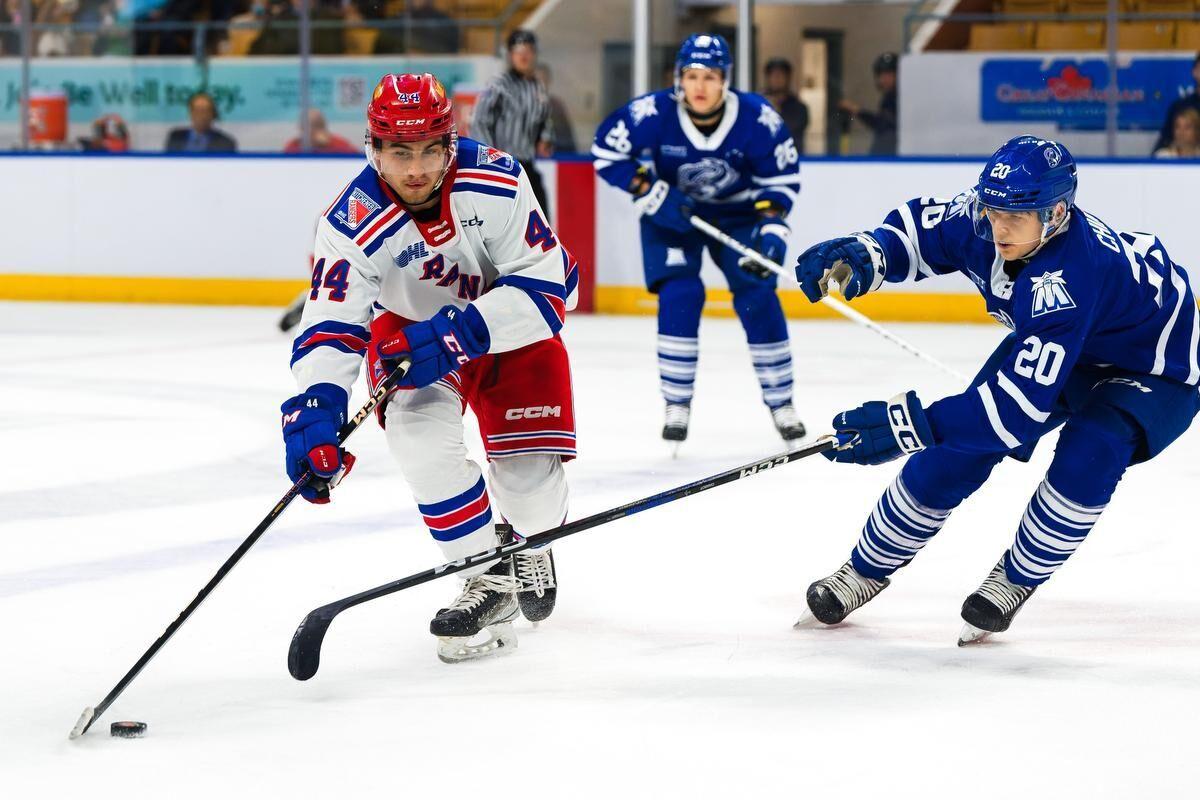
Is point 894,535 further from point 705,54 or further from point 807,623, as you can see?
point 705,54

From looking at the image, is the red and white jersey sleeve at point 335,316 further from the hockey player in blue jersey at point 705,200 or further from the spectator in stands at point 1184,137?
the spectator in stands at point 1184,137

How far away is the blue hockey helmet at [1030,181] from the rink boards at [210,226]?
531cm

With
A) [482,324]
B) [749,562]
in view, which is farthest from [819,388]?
[482,324]

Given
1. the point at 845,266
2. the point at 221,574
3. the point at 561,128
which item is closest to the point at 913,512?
the point at 845,266

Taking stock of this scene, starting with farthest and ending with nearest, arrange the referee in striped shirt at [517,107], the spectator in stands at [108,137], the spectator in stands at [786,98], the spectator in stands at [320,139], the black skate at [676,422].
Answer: the spectator in stands at [108,137] → the spectator in stands at [320,139] → the spectator in stands at [786,98] → the referee in striped shirt at [517,107] → the black skate at [676,422]

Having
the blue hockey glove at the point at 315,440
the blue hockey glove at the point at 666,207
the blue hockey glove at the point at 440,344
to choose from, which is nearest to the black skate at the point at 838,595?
the blue hockey glove at the point at 440,344

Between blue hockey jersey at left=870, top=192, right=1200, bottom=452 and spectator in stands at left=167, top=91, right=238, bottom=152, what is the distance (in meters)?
6.32

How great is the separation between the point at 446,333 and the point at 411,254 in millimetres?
172

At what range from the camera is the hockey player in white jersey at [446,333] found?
2.55 m

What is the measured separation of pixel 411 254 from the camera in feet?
8.70

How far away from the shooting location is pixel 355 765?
7.22 feet

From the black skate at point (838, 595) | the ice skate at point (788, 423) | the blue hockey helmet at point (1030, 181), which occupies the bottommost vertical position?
the ice skate at point (788, 423)

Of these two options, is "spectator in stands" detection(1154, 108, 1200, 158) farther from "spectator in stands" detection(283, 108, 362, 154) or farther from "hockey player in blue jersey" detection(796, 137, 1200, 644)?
"hockey player in blue jersey" detection(796, 137, 1200, 644)

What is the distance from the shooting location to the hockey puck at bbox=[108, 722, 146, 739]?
2295 mm
